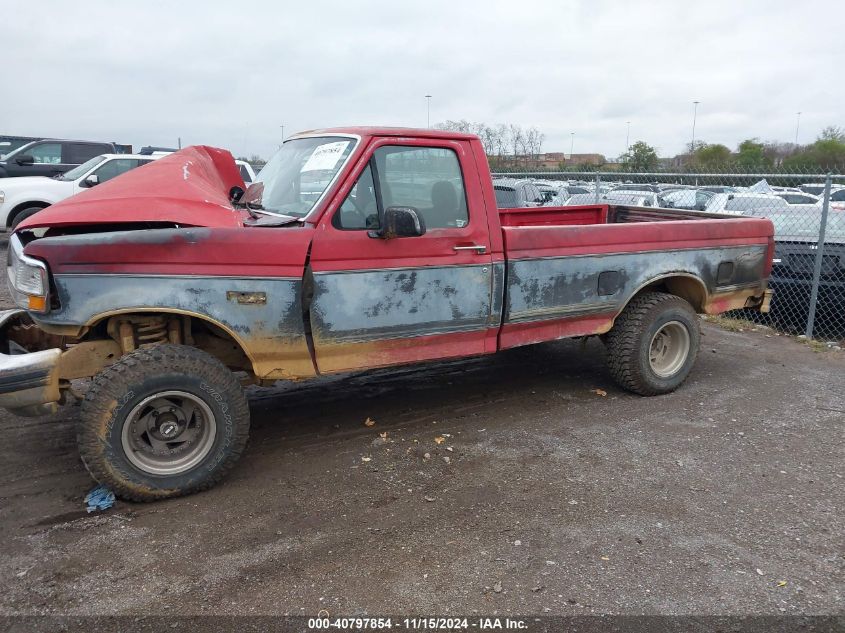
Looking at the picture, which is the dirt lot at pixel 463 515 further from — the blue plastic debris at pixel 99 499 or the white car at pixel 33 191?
the white car at pixel 33 191

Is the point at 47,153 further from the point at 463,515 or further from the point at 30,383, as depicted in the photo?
the point at 463,515

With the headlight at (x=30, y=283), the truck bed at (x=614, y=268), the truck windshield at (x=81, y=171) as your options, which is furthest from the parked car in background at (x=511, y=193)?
the headlight at (x=30, y=283)

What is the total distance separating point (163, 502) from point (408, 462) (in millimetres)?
1507

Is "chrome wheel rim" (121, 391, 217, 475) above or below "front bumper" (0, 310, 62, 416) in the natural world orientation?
below

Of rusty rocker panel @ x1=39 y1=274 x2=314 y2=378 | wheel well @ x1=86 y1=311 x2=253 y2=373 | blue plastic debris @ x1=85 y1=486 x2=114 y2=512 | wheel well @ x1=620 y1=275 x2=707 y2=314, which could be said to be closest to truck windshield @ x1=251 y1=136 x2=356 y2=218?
rusty rocker panel @ x1=39 y1=274 x2=314 y2=378

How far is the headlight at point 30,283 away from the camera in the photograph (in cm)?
345

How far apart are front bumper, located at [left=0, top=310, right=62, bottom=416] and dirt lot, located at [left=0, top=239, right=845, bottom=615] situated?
585mm

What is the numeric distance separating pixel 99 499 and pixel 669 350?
4.63 m

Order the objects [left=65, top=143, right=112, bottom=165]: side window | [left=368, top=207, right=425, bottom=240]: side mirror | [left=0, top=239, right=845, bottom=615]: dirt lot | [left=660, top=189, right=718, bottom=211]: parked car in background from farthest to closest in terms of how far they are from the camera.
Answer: [left=660, top=189, right=718, bottom=211]: parked car in background, [left=65, top=143, right=112, bottom=165]: side window, [left=368, top=207, right=425, bottom=240]: side mirror, [left=0, top=239, right=845, bottom=615]: dirt lot

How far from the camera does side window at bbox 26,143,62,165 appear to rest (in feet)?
49.8

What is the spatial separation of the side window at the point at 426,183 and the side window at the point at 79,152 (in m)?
14.1

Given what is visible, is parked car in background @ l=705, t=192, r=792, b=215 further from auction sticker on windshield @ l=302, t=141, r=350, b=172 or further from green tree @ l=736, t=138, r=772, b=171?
green tree @ l=736, t=138, r=772, b=171

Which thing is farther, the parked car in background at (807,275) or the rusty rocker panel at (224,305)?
the parked car in background at (807,275)

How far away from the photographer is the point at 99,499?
367 cm
